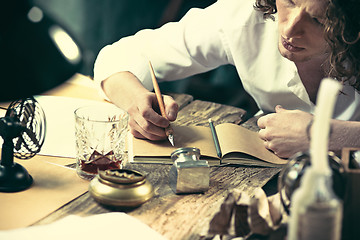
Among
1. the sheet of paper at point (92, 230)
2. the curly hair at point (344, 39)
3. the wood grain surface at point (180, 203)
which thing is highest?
the curly hair at point (344, 39)

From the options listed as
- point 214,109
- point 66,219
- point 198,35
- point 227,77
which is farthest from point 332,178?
point 227,77

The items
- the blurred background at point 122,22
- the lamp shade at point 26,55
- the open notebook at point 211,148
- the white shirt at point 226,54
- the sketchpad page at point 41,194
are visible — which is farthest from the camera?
the blurred background at point 122,22

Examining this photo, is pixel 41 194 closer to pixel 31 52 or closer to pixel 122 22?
pixel 31 52

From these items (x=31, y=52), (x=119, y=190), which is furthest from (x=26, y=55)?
(x=119, y=190)

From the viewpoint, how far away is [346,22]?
1342mm

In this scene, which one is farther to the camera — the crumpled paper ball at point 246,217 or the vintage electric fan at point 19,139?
the vintage electric fan at point 19,139

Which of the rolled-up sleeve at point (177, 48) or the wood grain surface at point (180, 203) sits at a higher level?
the rolled-up sleeve at point (177, 48)

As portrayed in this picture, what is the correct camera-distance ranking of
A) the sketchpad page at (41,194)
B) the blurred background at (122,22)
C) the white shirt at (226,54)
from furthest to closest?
the blurred background at (122,22)
the white shirt at (226,54)
the sketchpad page at (41,194)

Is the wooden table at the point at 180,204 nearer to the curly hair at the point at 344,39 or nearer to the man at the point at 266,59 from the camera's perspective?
the man at the point at 266,59

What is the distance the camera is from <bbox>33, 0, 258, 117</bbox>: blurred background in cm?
309

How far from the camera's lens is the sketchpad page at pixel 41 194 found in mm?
973

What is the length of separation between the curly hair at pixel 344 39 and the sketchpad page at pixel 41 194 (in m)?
0.74

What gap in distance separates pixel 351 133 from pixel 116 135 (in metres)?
0.63

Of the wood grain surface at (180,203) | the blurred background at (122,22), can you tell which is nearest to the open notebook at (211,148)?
the wood grain surface at (180,203)
